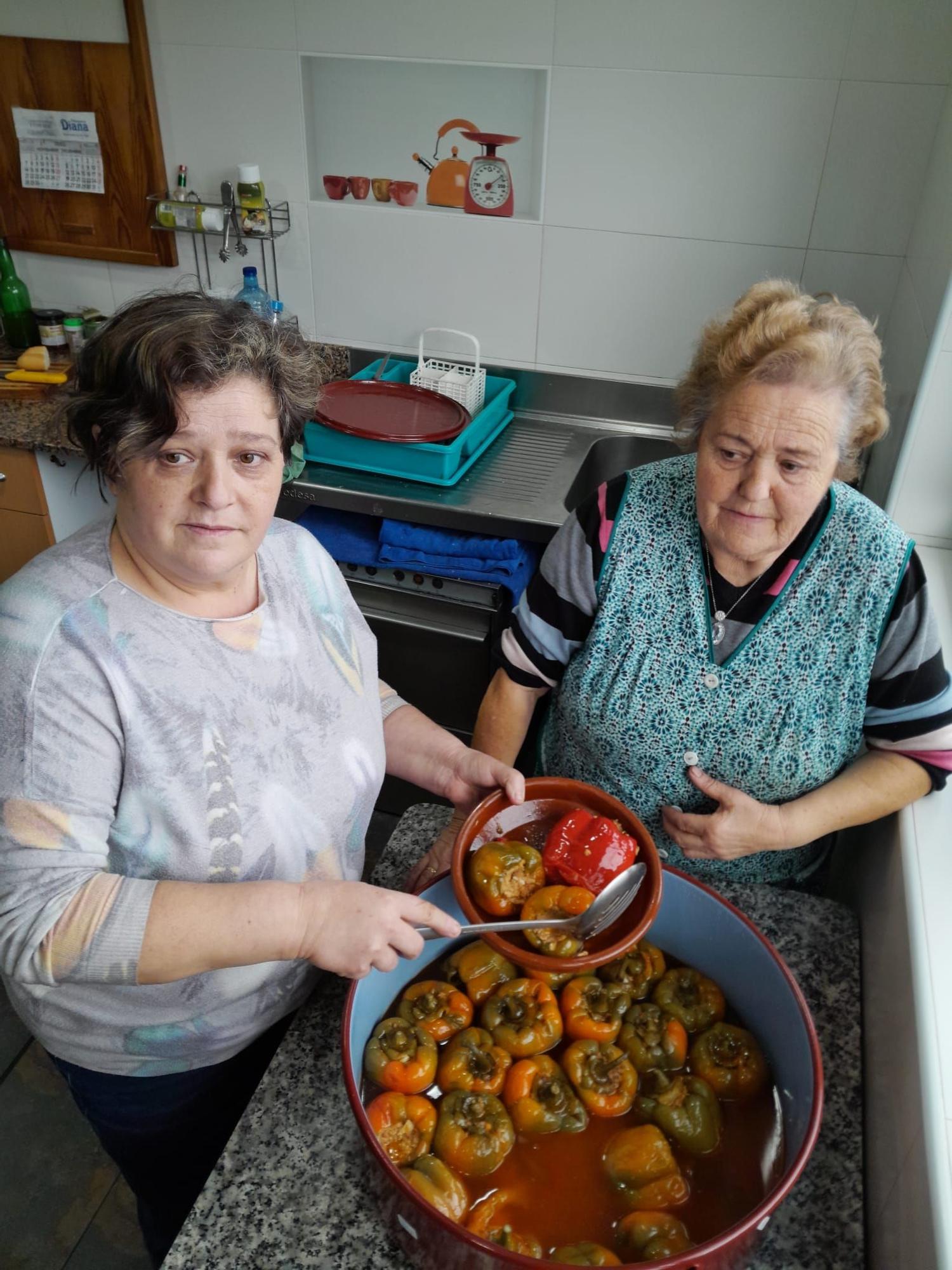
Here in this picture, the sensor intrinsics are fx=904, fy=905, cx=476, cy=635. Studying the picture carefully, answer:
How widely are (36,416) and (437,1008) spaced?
2.18 m

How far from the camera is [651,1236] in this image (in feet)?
2.33


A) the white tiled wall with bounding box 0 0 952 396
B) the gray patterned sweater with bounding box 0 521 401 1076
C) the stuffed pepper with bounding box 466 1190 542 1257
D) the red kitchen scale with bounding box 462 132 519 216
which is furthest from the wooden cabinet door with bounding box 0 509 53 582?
the stuffed pepper with bounding box 466 1190 542 1257

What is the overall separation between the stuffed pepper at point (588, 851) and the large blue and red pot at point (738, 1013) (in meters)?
0.06

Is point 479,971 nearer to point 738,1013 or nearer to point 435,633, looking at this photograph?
point 738,1013

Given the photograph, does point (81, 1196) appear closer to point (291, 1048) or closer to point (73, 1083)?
point (73, 1083)

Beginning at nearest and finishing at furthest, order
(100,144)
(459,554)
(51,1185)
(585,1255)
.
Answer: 1. (585,1255)
2. (51,1185)
3. (459,554)
4. (100,144)

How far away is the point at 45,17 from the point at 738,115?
1.82m

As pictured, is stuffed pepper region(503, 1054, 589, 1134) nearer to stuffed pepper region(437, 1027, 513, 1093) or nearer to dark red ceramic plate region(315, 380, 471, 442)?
stuffed pepper region(437, 1027, 513, 1093)

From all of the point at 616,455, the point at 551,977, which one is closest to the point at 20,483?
the point at 616,455

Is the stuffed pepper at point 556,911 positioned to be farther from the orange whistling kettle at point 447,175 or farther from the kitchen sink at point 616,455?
the orange whistling kettle at point 447,175

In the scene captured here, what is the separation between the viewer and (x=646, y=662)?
3.91 feet

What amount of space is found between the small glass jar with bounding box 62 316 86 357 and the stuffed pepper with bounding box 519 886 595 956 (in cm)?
241

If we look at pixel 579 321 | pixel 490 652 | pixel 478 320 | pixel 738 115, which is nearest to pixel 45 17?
pixel 478 320

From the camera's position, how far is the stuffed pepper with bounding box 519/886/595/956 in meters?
0.88
